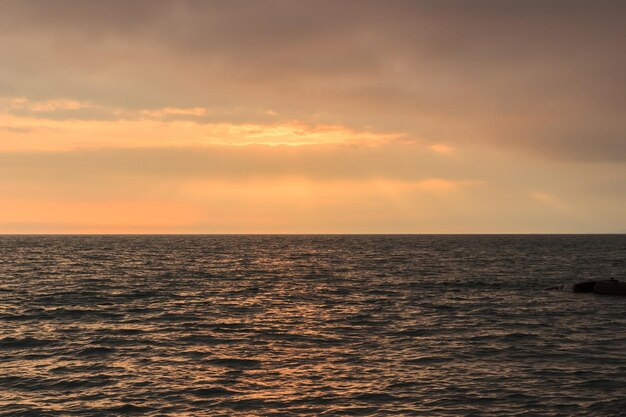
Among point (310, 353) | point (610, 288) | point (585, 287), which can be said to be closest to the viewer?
point (310, 353)

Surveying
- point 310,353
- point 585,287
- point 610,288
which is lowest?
point 310,353

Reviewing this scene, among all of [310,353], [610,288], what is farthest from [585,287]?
[310,353]

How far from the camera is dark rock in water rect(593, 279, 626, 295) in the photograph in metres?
58.1

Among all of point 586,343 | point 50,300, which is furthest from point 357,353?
point 50,300

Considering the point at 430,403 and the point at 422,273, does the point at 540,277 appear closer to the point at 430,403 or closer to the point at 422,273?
the point at 422,273

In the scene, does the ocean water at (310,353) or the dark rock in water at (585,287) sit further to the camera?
the dark rock in water at (585,287)

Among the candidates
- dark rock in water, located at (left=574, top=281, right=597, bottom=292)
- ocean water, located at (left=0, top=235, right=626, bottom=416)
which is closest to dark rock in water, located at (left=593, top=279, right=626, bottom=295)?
dark rock in water, located at (left=574, top=281, right=597, bottom=292)

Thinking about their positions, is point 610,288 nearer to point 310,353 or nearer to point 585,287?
point 585,287

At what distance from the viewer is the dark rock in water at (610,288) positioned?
58062 millimetres

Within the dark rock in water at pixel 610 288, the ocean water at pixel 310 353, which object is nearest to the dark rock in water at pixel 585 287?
the dark rock in water at pixel 610 288

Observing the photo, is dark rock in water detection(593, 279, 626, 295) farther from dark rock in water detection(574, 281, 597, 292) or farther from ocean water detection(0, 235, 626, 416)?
ocean water detection(0, 235, 626, 416)

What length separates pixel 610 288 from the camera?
58469mm

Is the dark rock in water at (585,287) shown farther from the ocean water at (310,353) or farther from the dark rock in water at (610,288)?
the ocean water at (310,353)

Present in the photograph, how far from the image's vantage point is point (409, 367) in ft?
92.2
